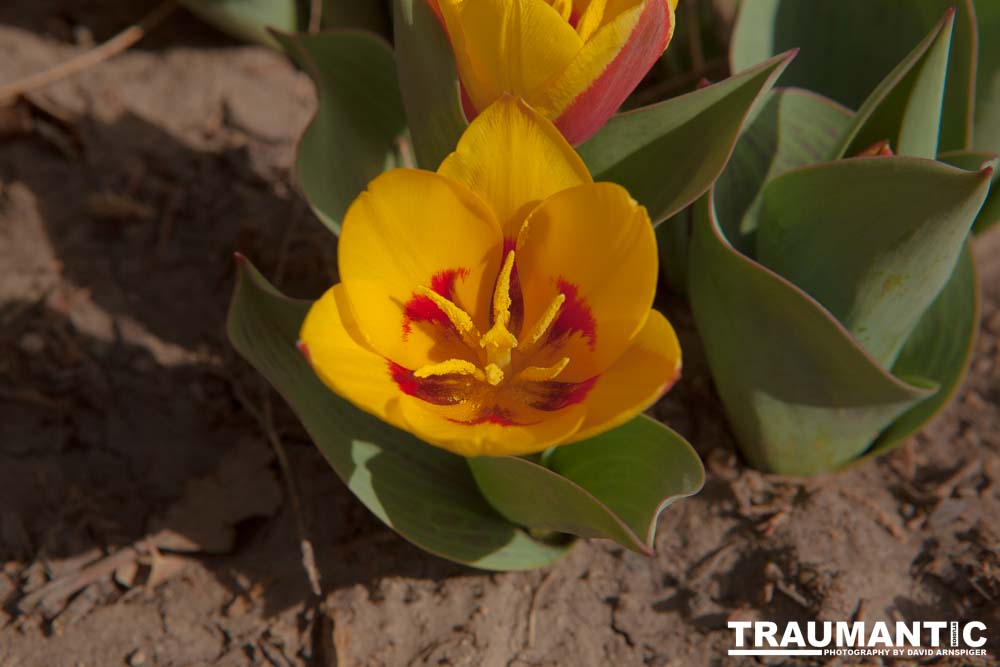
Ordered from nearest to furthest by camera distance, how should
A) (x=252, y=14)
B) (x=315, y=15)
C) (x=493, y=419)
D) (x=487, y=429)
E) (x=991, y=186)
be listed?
(x=487, y=429) < (x=493, y=419) < (x=991, y=186) < (x=315, y=15) < (x=252, y=14)

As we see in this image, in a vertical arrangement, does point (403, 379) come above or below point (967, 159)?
below

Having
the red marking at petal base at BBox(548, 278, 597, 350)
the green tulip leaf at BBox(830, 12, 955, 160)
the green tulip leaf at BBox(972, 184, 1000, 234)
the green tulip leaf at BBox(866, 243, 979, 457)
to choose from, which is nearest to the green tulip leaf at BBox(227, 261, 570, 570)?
the red marking at petal base at BBox(548, 278, 597, 350)

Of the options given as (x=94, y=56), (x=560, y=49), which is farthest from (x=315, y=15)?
(x=560, y=49)

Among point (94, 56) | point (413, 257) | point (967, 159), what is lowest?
point (413, 257)

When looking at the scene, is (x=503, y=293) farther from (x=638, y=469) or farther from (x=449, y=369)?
(x=638, y=469)

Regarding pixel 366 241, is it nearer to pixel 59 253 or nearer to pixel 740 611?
pixel 740 611

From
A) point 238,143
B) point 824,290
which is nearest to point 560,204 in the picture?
point 824,290

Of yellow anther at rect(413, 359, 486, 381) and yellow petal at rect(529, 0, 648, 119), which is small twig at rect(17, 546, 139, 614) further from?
yellow petal at rect(529, 0, 648, 119)
